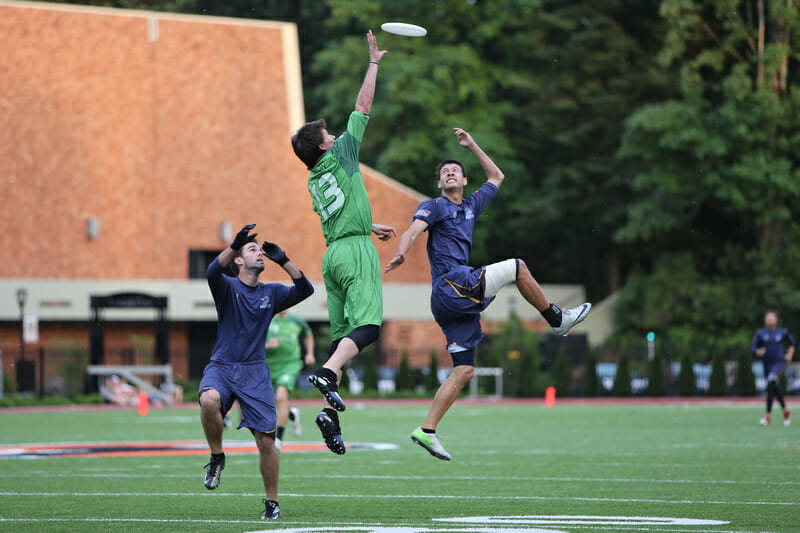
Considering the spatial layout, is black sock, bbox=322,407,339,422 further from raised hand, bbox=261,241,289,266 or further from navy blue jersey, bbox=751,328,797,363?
navy blue jersey, bbox=751,328,797,363

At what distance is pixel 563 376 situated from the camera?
1585 inches

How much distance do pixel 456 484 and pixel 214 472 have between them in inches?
145

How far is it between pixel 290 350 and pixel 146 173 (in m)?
26.5

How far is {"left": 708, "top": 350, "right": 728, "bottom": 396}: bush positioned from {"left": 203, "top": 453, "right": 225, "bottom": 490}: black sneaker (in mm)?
31240

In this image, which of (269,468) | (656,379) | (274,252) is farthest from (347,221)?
(656,379)

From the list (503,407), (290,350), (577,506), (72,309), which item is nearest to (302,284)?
(577,506)

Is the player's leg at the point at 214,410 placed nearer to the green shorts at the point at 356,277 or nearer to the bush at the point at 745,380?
the green shorts at the point at 356,277

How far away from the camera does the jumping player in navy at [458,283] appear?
1025 centimetres

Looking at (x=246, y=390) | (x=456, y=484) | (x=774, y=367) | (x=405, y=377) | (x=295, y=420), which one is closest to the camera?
(x=246, y=390)

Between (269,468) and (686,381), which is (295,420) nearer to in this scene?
(269,468)

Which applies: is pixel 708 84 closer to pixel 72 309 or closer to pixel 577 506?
pixel 72 309

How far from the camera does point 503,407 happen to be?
116 ft

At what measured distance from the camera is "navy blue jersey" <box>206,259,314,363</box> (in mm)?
10734

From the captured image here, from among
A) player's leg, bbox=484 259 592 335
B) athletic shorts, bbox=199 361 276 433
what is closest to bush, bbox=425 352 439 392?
athletic shorts, bbox=199 361 276 433
